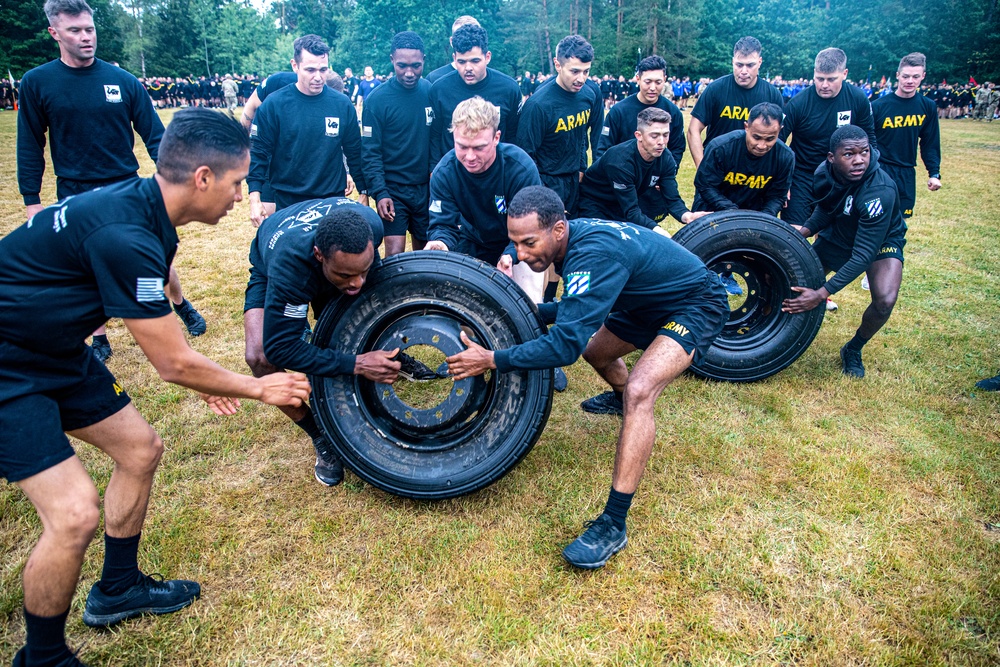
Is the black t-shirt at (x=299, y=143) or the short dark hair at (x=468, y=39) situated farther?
the short dark hair at (x=468, y=39)

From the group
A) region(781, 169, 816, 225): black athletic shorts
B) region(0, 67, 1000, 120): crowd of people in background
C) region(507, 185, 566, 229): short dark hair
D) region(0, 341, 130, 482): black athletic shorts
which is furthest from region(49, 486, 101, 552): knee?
region(0, 67, 1000, 120): crowd of people in background

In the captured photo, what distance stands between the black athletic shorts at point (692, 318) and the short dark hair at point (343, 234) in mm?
1612

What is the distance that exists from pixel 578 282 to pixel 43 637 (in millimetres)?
2559

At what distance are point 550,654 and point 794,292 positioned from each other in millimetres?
3401

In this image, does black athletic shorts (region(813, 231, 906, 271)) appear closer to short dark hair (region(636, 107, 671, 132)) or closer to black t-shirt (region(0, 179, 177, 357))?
short dark hair (region(636, 107, 671, 132))

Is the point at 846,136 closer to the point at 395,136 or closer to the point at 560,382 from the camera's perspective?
the point at 560,382

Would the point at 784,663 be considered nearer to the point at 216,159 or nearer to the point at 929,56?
the point at 216,159

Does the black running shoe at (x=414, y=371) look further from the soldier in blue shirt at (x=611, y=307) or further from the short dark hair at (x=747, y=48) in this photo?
the short dark hair at (x=747, y=48)

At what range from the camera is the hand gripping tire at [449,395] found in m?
3.29

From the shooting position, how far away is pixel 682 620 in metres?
2.66

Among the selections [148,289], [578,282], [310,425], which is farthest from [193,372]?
[578,282]

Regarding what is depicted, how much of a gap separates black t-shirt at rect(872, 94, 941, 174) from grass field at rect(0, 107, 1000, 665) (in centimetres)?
263

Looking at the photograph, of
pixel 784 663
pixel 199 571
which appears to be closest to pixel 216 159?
pixel 199 571

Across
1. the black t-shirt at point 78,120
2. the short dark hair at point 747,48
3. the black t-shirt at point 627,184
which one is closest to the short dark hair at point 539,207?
the black t-shirt at point 627,184
